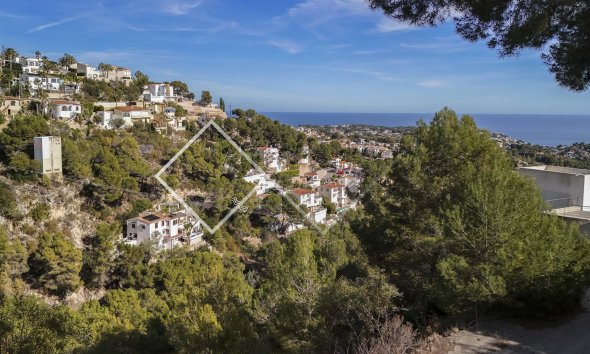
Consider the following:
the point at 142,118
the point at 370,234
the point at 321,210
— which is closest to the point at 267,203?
the point at 321,210

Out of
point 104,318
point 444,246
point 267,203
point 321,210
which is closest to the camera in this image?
point 444,246

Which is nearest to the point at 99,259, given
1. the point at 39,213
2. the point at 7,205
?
the point at 39,213

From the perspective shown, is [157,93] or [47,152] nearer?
[47,152]

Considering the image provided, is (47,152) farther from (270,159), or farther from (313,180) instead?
(313,180)

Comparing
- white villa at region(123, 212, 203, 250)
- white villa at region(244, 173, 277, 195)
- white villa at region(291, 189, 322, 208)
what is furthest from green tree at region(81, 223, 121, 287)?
white villa at region(291, 189, 322, 208)

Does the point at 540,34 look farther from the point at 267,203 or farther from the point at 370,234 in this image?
the point at 267,203

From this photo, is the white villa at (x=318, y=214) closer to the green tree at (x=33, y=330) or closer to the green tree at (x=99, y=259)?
the green tree at (x=99, y=259)
